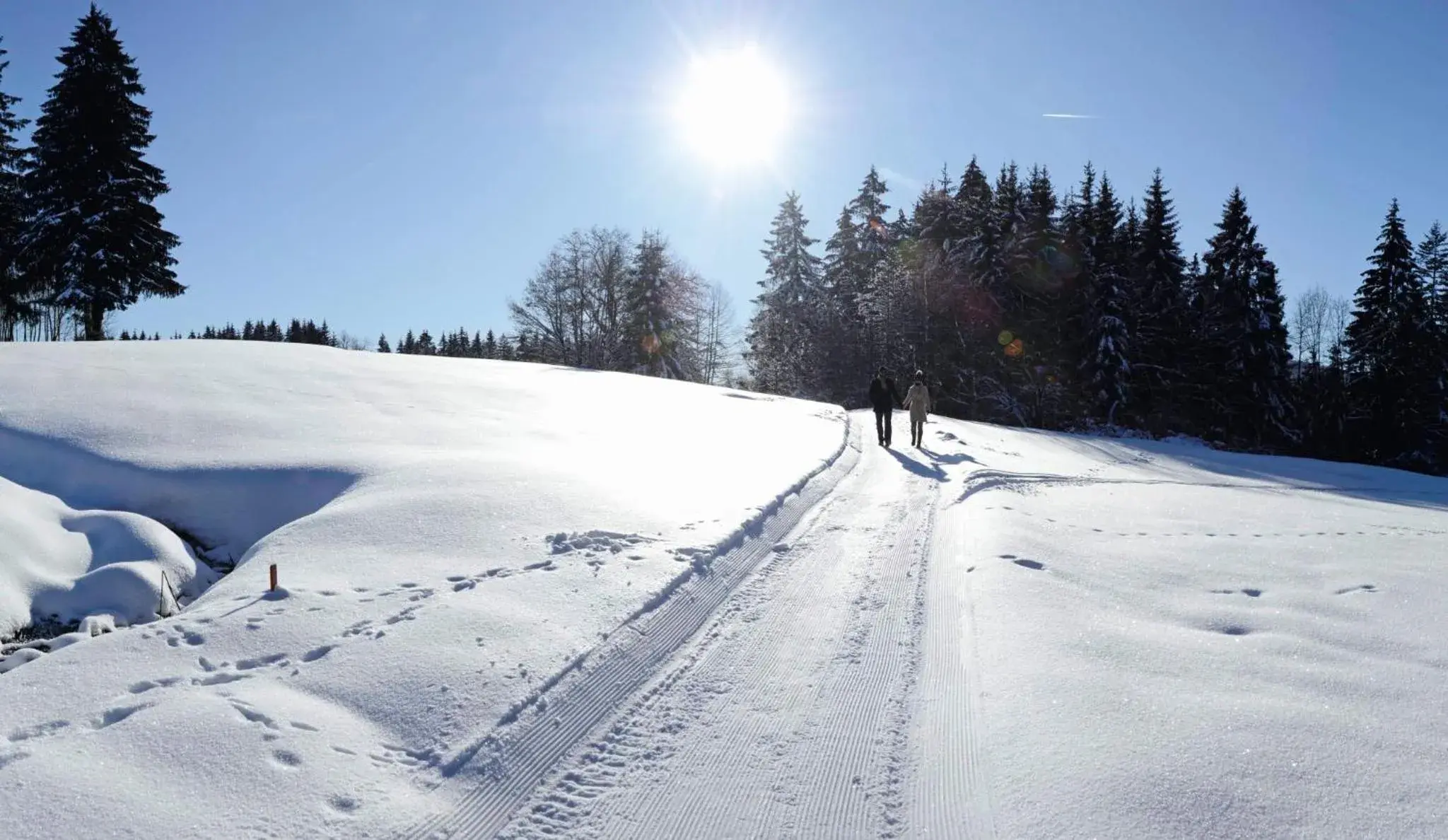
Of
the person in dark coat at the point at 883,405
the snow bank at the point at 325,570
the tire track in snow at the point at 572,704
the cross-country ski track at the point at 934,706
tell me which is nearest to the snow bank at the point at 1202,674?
the cross-country ski track at the point at 934,706

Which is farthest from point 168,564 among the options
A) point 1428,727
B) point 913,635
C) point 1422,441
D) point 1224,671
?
point 1422,441

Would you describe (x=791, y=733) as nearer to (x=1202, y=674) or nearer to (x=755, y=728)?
(x=755, y=728)

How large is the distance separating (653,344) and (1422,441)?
39.1 m

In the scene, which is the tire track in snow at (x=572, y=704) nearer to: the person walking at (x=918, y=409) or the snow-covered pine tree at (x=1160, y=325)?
the person walking at (x=918, y=409)

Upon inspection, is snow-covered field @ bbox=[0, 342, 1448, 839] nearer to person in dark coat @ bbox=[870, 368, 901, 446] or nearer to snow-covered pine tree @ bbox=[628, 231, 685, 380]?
person in dark coat @ bbox=[870, 368, 901, 446]

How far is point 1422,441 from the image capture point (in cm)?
3388

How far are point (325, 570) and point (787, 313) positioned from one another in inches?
1602

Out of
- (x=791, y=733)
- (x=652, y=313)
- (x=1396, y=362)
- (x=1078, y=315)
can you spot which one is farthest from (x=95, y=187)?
(x=1396, y=362)

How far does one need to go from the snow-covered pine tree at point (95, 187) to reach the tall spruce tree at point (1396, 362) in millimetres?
53442

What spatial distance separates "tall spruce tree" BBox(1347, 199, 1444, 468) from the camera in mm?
34000

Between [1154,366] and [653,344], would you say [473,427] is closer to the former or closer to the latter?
[653,344]

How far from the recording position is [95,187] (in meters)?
24.2

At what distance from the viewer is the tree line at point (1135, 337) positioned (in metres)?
34.9

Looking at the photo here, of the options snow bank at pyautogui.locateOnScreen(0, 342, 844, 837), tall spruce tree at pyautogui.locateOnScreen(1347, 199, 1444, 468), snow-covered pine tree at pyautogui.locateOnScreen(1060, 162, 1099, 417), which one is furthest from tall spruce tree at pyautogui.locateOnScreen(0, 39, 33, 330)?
tall spruce tree at pyautogui.locateOnScreen(1347, 199, 1444, 468)
